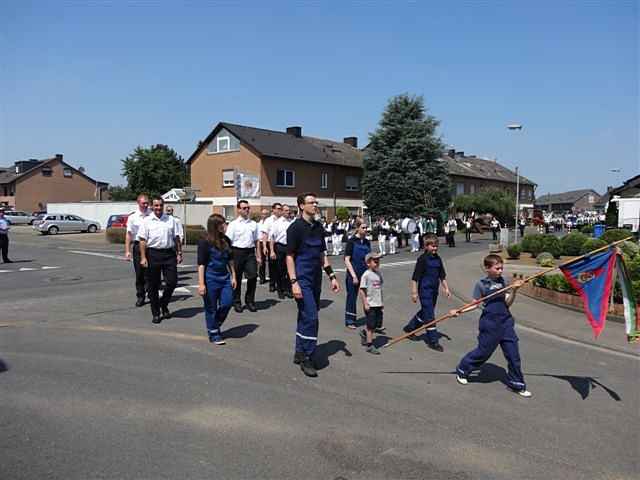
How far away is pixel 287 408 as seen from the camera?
15.1ft

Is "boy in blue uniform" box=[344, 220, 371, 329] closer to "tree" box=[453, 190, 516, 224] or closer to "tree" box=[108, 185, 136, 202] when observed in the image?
"tree" box=[453, 190, 516, 224]

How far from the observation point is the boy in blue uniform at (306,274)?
18.3ft

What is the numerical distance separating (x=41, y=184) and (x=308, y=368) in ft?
242

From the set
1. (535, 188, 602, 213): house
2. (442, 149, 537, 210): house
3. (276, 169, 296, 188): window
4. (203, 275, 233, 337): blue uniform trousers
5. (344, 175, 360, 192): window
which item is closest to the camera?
(203, 275, 233, 337): blue uniform trousers

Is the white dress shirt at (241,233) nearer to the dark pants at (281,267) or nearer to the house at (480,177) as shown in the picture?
the dark pants at (281,267)

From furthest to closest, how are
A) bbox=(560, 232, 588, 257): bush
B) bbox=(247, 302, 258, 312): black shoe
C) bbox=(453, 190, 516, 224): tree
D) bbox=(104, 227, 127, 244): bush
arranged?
bbox=(453, 190, 516, 224): tree, bbox=(104, 227, 127, 244): bush, bbox=(560, 232, 588, 257): bush, bbox=(247, 302, 258, 312): black shoe

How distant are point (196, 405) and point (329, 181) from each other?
132ft

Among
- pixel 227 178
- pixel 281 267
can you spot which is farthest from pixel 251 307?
pixel 227 178

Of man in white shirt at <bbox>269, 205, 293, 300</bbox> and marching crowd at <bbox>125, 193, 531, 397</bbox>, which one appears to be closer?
marching crowd at <bbox>125, 193, 531, 397</bbox>

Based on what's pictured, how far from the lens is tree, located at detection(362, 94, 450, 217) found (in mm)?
38125

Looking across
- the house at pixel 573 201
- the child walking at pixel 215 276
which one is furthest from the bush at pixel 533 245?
the house at pixel 573 201

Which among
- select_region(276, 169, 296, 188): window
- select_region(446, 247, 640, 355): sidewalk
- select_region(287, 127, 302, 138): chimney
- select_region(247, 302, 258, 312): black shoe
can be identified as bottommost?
select_region(446, 247, 640, 355): sidewalk

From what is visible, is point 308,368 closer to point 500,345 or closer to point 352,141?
point 500,345

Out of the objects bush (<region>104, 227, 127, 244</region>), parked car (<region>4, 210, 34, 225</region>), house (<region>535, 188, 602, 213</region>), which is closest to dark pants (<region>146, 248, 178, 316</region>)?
bush (<region>104, 227, 127, 244</region>)
